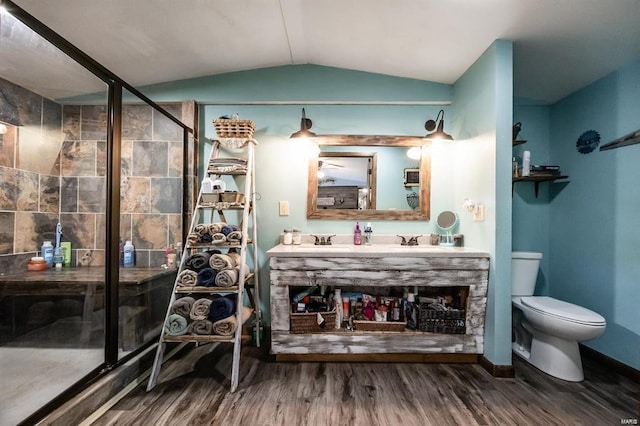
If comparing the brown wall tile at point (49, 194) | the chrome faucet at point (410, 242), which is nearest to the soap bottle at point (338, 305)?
the chrome faucet at point (410, 242)

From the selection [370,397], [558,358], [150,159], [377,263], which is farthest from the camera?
[150,159]

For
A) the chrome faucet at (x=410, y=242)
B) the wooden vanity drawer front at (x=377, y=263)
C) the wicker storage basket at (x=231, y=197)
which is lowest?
the wooden vanity drawer front at (x=377, y=263)

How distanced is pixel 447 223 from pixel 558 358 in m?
1.14

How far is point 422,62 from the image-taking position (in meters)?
2.25

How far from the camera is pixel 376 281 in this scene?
1950mm

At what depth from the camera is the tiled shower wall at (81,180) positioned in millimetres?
2029

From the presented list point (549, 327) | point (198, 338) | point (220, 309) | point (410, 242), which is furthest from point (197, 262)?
point (549, 327)

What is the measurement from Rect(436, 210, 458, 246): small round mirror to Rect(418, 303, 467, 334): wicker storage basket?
59 centimetres

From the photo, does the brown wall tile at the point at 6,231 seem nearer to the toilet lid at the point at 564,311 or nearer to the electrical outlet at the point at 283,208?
the electrical outlet at the point at 283,208

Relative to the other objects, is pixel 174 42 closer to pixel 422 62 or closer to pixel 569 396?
pixel 422 62

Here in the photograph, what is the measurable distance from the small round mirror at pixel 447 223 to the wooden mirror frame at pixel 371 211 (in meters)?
0.11

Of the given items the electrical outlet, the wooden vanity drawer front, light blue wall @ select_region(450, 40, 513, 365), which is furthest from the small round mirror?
the electrical outlet

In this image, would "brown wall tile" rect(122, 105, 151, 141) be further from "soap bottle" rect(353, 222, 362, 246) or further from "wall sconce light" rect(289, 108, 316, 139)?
"soap bottle" rect(353, 222, 362, 246)

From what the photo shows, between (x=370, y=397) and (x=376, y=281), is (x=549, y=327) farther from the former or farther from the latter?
(x=370, y=397)
